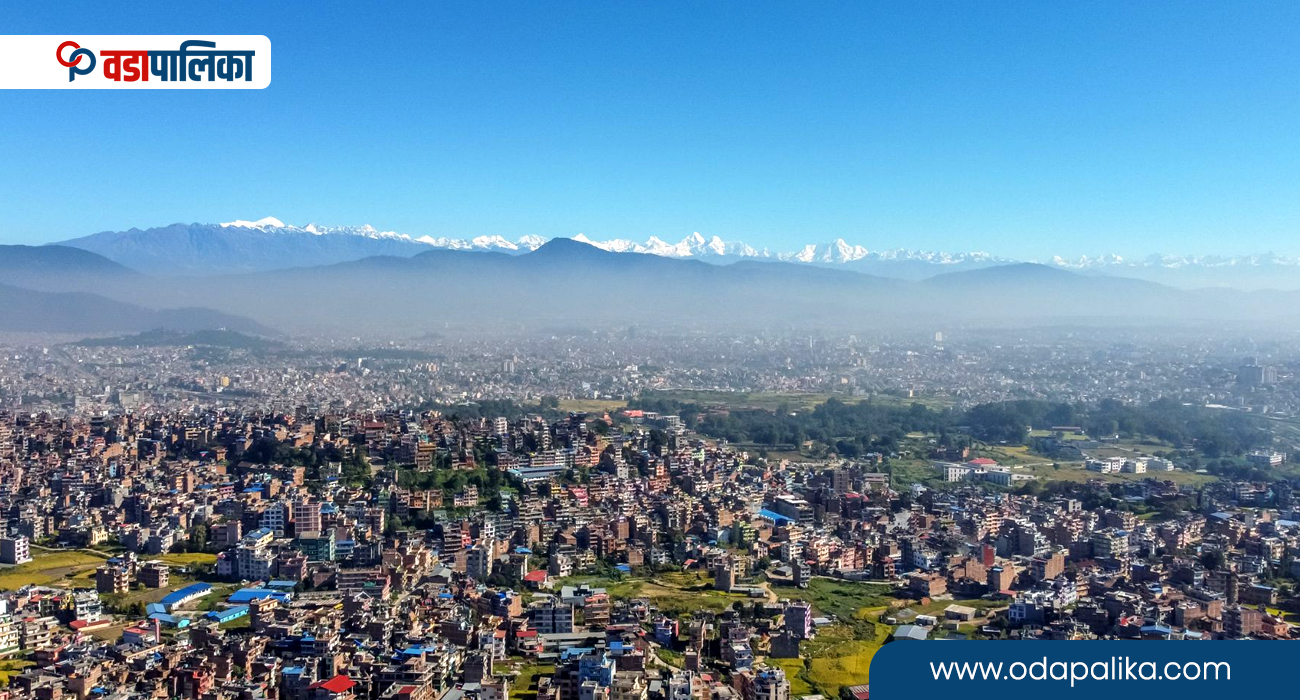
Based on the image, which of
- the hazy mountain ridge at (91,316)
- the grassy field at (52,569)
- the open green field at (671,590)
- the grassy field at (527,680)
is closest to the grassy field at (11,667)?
the grassy field at (52,569)

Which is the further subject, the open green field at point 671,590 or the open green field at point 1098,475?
the open green field at point 1098,475

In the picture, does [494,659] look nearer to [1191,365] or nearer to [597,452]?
[597,452]

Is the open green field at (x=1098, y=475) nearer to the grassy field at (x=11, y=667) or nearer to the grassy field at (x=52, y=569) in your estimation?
the grassy field at (x=52, y=569)

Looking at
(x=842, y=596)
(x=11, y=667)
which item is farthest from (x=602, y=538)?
(x=11, y=667)

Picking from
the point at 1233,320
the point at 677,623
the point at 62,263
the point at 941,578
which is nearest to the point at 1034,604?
the point at 941,578

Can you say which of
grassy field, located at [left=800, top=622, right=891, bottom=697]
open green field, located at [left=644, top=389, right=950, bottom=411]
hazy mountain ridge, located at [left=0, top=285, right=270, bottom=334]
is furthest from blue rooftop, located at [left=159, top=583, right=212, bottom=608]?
hazy mountain ridge, located at [left=0, top=285, right=270, bottom=334]
